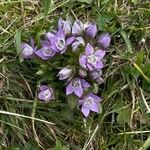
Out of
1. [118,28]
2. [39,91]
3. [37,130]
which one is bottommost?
[37,130]

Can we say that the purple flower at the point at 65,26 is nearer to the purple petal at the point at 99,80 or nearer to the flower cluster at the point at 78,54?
the flower cluster at the point at 78,54

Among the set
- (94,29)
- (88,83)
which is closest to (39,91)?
(88,83)

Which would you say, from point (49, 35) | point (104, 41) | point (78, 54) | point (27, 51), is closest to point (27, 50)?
point (27, 51)

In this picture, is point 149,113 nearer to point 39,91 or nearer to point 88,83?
point 88,83

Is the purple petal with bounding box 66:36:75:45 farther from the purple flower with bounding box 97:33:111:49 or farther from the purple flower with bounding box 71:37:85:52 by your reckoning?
the purple flower with bounding box 97:33:111:49

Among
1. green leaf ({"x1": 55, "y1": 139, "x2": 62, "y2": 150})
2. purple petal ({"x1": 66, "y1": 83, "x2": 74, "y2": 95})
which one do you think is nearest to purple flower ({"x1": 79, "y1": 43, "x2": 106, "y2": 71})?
purple petal ({"x1": 66, "y1": 83, "x2": 74, "y2": 95})

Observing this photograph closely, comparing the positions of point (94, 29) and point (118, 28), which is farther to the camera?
point (118, 28)

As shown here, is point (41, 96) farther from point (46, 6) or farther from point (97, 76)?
point (46, 6)
